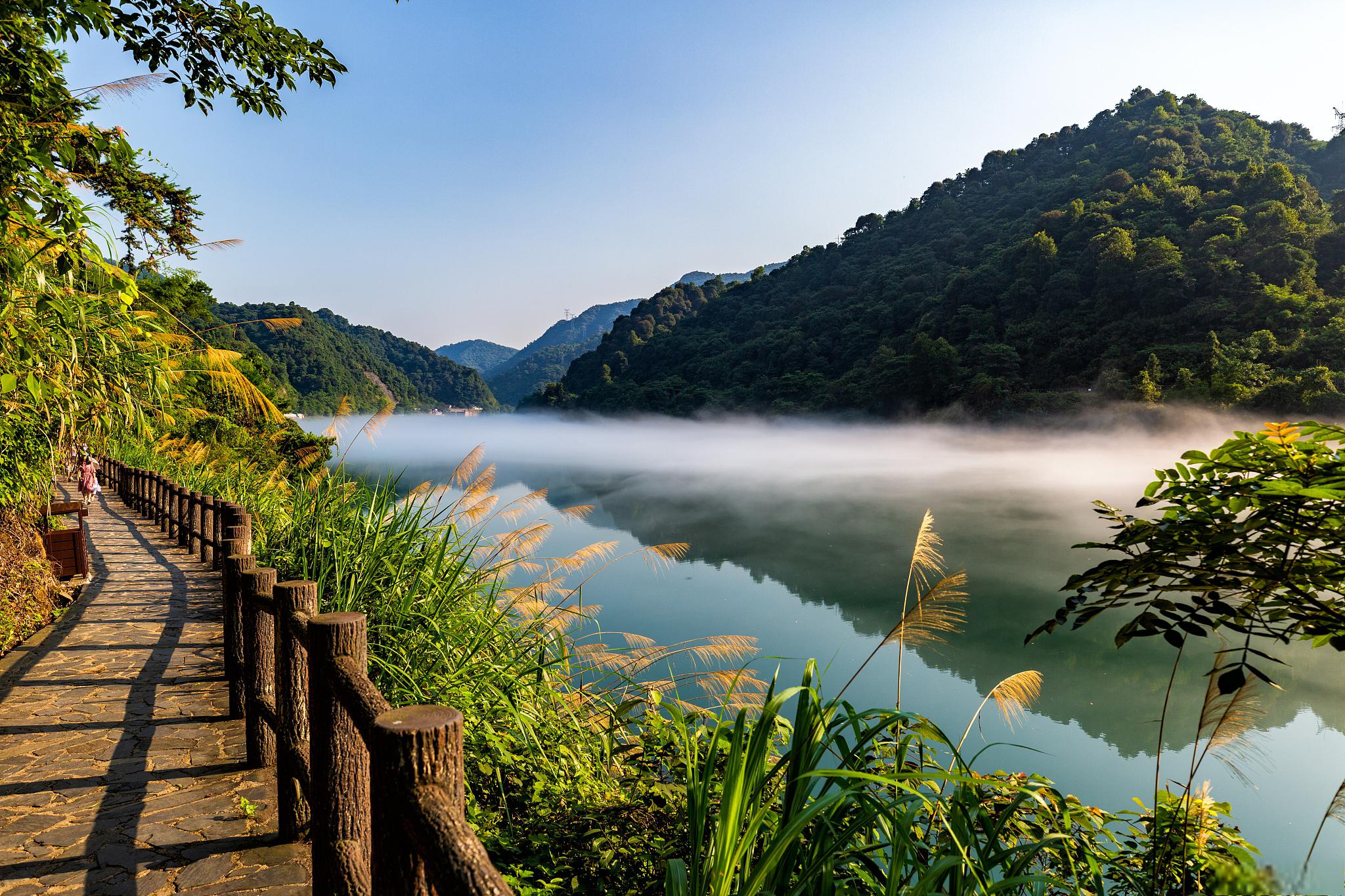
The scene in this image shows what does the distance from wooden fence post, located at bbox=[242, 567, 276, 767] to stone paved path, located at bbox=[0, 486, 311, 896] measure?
10cm

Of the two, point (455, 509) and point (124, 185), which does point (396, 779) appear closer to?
point (455, 509)

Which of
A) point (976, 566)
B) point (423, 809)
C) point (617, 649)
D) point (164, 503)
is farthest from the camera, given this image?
point (976, 566)

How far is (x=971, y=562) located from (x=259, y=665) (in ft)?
78.6

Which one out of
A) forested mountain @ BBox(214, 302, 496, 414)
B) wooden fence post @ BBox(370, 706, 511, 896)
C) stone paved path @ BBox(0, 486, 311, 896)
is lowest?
stone paved path @ BBox(0, 486, 311, 896)

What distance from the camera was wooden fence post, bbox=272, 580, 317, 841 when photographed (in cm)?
222

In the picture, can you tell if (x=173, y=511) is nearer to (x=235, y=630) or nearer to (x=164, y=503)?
(x=164, y=503)

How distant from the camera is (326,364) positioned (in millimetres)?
50281

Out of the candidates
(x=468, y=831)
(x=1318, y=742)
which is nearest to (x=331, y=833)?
(x=468, y=831)

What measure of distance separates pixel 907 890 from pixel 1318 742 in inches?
533

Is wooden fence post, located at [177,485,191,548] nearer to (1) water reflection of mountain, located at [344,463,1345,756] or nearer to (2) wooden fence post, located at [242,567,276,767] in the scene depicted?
(1) water reflection of mountain, located at [344,463,1345,756]

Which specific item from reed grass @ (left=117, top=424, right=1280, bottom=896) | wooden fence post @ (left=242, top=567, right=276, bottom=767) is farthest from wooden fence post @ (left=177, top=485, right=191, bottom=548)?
wooden fence post @ (left=242, top=567, right=276, bottom=767)

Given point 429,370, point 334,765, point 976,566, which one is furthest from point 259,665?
point 429,370

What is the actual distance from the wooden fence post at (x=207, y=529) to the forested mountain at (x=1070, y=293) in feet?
113

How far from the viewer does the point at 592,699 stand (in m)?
3.76
